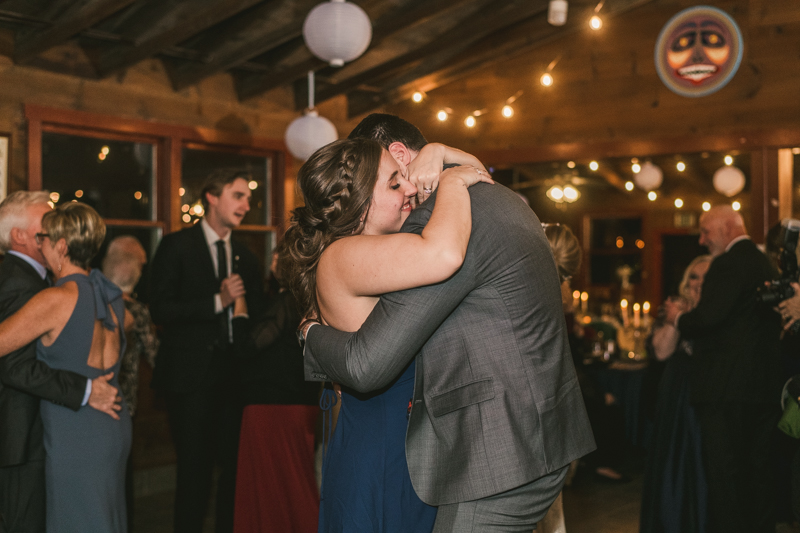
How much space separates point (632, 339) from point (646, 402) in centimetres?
159

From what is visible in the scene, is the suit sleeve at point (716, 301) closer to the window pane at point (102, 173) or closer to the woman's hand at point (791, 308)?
the woman's hand at point (791, 308)

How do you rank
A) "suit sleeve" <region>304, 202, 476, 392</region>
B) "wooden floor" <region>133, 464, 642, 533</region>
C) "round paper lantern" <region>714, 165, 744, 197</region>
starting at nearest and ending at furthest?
"suit sleeve" <region>304, 202, 476, 392</region> < "wooden floor" <region>133, 464, 642, 533</region> < "round paper lantern" <region>714, 165, 744, 197</region>

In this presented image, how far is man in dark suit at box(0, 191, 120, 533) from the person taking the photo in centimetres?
252

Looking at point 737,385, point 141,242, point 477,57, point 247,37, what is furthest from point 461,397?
point 477,57

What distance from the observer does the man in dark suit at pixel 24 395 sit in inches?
99.3

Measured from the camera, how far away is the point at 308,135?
5.25m

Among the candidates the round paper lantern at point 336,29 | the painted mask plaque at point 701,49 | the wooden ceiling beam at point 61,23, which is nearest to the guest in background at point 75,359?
the round paper lantern at point 336,29

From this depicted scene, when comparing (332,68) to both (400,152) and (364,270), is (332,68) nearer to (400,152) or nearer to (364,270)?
(400,152)

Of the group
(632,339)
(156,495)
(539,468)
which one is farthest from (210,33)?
(539,468)

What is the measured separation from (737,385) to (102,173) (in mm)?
4629

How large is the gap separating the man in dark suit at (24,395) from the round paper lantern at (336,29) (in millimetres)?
2059

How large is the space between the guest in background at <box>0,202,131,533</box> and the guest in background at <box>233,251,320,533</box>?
732 mm

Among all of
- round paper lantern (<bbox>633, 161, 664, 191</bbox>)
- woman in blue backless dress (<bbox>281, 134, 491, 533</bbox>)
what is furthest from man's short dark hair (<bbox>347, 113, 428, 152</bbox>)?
round paper lantern (<bbox>633, 161, 664, 191</bbox>)

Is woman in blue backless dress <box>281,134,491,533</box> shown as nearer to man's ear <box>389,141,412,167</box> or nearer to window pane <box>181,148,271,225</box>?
man's ear <box>389,141,412,167</box>
